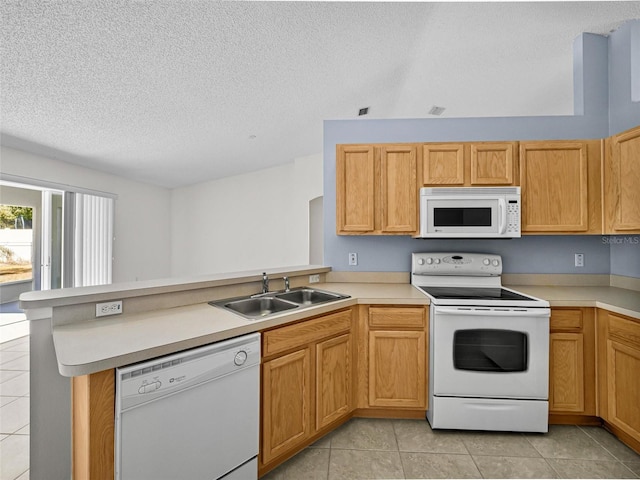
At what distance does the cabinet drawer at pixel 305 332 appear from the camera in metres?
1.57

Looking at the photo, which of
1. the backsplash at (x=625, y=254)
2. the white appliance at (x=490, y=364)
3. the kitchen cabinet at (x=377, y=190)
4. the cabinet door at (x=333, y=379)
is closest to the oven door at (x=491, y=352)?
the white appliance at (x=490, y=364)

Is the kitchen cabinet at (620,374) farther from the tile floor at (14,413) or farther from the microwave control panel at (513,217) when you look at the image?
the tile floor at (14,413)

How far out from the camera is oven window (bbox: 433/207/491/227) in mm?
2354

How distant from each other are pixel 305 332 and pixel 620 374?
2.00 metres

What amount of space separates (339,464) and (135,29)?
295cm

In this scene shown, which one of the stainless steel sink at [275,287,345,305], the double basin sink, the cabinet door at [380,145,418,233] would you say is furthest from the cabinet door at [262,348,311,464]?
the cabinet door at [380,145,418,233]

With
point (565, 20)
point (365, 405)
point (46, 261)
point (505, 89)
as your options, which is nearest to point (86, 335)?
point (365, 405)

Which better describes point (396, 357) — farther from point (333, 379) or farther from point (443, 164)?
point (443, 164)

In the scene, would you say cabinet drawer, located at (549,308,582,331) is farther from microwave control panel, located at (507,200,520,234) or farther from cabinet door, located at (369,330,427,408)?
cabinet door, located at (369,330,427,408)

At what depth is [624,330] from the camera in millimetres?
1810

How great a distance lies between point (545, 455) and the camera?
1789 mm

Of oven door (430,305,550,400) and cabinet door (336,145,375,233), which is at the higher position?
cabinet door (336,145,375,233)

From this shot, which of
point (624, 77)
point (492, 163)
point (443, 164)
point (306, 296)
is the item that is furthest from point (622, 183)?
point (306, 296)

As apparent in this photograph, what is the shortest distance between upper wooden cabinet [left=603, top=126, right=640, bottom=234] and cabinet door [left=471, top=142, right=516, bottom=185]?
2.31ft
